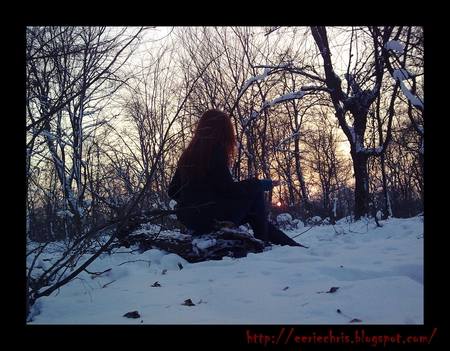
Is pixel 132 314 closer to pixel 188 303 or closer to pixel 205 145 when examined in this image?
pixel 188 303

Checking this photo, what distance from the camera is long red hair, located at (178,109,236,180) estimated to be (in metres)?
3.11

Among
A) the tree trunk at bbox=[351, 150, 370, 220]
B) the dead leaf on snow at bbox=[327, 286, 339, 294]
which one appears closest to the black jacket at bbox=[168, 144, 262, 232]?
the dead leaf on snow at bbox=[327, 286, 339, 294]

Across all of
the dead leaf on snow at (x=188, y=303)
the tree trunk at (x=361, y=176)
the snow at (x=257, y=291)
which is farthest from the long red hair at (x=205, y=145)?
the tree trunk at (x=361, y=176)

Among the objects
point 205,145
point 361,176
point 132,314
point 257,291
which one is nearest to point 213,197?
point 205,145

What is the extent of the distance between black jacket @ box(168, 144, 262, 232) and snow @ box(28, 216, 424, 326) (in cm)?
50

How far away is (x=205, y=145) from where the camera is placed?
10.3 feet

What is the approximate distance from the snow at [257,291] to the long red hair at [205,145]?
823mm

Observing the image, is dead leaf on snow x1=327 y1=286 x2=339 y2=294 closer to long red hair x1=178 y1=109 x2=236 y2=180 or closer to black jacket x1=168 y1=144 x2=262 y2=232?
black jacket x1=168 y1=144 x2=262 y2=232

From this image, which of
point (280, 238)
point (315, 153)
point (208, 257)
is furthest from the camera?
point (315, 153)
